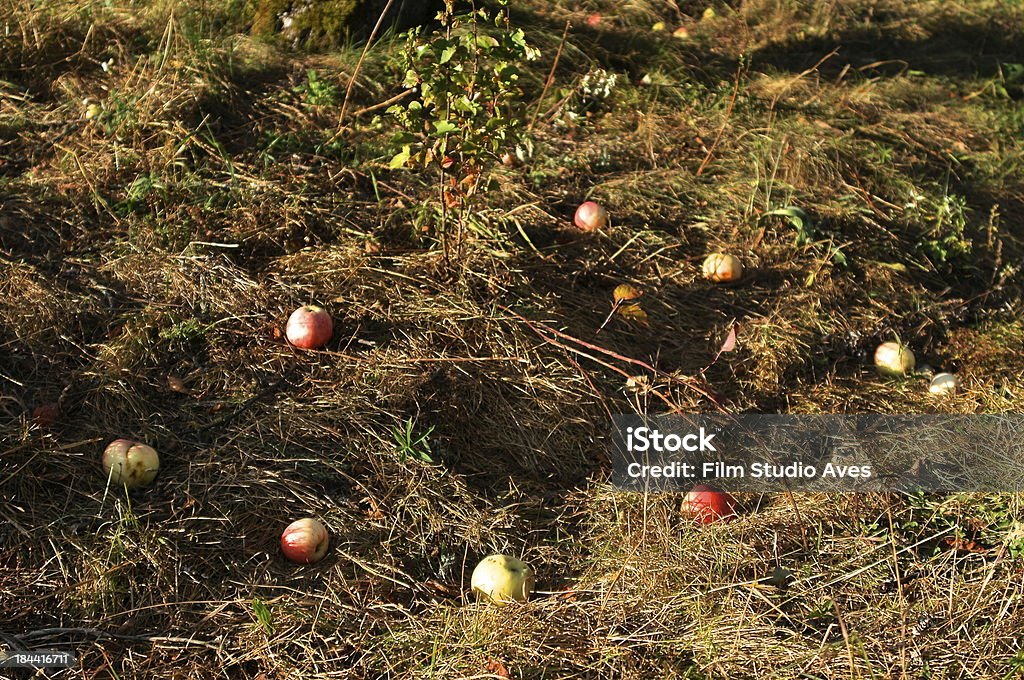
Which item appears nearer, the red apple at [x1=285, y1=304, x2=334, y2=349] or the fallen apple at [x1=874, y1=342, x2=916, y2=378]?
the red apple at [x1=285, y1=304, x2=334, y2=349]

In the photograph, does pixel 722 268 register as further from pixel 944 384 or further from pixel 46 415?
pixel 46 415

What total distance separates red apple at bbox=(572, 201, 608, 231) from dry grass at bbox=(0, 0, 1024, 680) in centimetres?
5

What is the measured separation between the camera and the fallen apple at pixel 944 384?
10.3ft

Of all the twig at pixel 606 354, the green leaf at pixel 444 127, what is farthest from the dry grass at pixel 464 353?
the green leaf at pixel 444 127

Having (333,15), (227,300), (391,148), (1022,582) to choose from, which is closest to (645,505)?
(1022,582)

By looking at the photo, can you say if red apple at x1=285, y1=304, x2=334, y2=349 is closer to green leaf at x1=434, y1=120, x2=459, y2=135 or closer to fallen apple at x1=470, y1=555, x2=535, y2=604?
green leaf at x1=434, y1=120, x2=459, y2=135

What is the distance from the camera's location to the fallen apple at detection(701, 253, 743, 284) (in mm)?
3473

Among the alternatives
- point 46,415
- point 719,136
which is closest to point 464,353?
point 46,415

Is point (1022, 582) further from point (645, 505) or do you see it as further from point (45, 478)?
point (45, 478)

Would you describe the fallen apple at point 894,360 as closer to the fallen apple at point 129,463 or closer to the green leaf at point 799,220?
the green leaf at point 799,220

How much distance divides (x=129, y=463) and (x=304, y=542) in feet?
1.67

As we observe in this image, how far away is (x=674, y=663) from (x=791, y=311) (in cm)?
157

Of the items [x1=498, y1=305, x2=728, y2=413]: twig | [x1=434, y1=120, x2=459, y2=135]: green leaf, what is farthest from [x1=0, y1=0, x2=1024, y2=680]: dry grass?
[x1=434, y1=120, x2=459, y2=135]: green leaf

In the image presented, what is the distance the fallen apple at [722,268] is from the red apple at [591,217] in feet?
1.33
